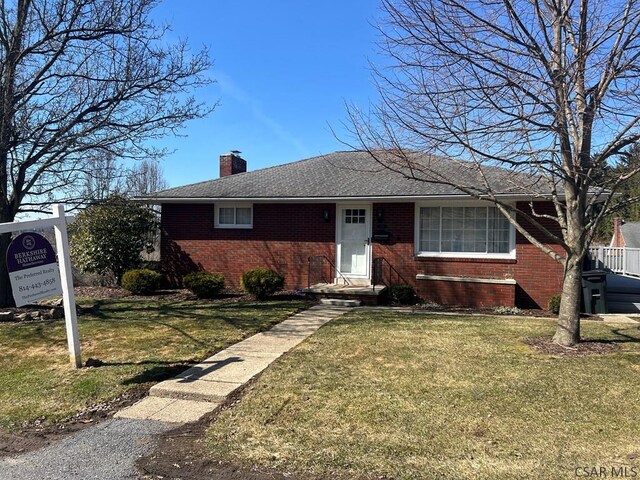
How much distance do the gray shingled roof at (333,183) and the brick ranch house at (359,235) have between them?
0.04 metres

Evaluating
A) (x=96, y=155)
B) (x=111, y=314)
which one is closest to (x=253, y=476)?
(x=111, y=314)

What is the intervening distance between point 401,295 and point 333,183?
4045 millimetres

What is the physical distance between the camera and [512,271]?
1170 cm

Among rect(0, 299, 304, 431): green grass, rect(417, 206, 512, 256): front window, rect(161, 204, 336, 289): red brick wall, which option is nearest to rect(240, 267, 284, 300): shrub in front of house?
rect(0, 299, 304, 431): green grass

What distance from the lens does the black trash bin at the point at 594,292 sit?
34.1ft

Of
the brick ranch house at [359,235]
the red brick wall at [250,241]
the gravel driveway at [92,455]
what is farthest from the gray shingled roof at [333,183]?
the gravel driveway at [92,455]

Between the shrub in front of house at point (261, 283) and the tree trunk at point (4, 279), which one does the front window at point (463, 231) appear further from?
the tree trunk at point (4, 279)

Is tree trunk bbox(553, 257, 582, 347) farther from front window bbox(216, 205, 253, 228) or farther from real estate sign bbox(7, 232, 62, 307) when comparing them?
front window bbox(216, 205, 253, 228)

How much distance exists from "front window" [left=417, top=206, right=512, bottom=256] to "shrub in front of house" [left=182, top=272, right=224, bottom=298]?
213 inches

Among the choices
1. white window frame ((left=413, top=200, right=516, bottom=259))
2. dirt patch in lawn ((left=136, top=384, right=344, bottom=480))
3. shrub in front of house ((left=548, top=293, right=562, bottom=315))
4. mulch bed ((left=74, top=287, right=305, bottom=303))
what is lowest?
dirt patch in lawn ((left=136, top=384, right=344, bottom=480))

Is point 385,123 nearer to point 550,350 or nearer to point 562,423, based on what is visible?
point 550,350

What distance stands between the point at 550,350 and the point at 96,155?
10102 mm

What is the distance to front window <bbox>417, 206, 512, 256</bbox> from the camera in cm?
1193

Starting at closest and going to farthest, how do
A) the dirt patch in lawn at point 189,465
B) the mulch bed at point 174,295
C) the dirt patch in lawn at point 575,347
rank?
the dirt patch in lawn at point 189,465 < the dirt patch in lawn at point 575,347 < the mulch bed at point 174,295
